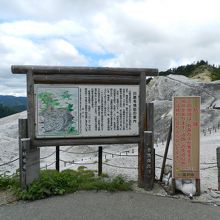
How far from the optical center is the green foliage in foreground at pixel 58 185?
20.1ft

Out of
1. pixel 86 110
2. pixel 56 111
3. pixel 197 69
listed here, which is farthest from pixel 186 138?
pixel 197 69

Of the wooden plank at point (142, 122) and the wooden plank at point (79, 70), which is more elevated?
the wooden plank at point (79, 70)

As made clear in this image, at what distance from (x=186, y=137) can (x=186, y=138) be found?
0.06ft

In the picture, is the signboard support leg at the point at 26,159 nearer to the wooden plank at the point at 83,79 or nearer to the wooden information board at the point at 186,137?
the wooden plank at the point at 83,79

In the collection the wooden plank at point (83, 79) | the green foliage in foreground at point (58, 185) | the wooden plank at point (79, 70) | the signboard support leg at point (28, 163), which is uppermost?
the wooden plank at point (79, 70)

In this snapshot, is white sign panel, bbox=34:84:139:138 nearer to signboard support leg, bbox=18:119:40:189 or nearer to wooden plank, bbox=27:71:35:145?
wooden plank, bbox=27:71:35:145

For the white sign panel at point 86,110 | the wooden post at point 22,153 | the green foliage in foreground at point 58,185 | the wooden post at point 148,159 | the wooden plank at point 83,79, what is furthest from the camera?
the wooden post at point 148,159

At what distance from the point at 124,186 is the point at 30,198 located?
1693 millimetres

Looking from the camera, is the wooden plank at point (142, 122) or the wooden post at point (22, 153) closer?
the wooden post at point (22, 153)

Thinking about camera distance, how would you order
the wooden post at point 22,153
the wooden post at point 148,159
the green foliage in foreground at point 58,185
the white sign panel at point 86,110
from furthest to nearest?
the wooden post at point 148,159
the white sign panel at point 86,110
the wooden post at point 22,153
the green foliage in foreground at point 58,185

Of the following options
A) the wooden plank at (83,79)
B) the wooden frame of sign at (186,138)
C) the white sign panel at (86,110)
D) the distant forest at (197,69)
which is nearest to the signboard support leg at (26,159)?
the white sign panel at (86,110)

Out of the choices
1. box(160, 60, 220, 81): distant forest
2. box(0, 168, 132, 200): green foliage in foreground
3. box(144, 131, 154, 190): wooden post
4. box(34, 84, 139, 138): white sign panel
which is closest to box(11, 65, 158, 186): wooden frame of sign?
box(34, 84, 139, 138): white sign panel

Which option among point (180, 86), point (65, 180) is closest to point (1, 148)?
point (65, 180)

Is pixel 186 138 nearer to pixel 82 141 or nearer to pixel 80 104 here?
pixel 82 141
